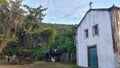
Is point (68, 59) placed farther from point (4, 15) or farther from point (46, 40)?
point (4, 15)

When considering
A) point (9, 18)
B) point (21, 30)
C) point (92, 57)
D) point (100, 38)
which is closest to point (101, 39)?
point (100, 38)

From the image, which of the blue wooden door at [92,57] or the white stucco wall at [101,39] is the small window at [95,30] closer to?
the white stucco wall at [101,39]

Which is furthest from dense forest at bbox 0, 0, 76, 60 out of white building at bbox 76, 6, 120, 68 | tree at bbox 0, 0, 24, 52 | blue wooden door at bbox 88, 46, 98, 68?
blue wooden door at bbox 88, 46, 98, 68

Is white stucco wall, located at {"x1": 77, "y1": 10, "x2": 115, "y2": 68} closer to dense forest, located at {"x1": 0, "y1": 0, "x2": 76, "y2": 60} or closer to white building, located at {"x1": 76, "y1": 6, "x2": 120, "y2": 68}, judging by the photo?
white building, located at {"x1": 76, "y1": 6, "x2": 120, "y2": 68}

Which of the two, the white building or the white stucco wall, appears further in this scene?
the white stucco wall

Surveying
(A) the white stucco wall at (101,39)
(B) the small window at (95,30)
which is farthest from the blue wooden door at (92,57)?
(B) the small window at (95,30)

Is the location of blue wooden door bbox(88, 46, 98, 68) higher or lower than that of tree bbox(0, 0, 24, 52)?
lower

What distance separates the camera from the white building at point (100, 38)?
17.0m

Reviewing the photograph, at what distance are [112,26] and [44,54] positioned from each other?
64.5ft

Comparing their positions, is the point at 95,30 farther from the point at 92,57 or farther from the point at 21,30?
the point at 21,30

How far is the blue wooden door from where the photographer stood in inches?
775

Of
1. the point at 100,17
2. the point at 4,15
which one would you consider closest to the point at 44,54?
the point at 4,15

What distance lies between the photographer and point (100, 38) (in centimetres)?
1872

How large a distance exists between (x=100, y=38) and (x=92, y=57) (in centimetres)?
278
